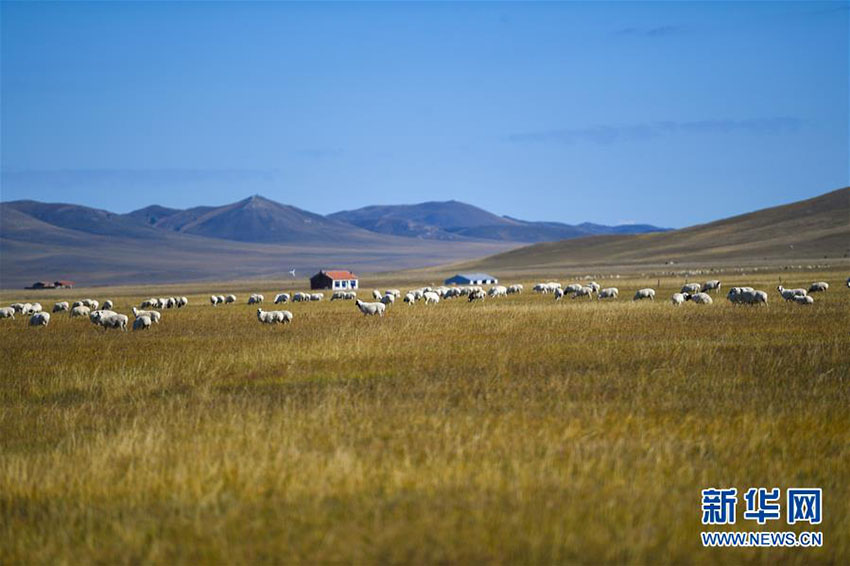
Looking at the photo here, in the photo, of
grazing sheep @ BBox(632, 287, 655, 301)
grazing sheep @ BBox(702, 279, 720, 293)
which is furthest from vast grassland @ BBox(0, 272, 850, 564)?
grazing sheep @ BBox(702, 279, 720, 293)

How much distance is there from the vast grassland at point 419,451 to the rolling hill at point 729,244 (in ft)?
308

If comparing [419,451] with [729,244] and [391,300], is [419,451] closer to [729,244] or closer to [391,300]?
[391,300]

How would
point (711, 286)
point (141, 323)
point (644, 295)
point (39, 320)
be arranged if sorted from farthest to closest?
point (711, 286), point (644, 295), point (39, 320), point (141, 323)

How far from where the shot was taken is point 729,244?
12975cm

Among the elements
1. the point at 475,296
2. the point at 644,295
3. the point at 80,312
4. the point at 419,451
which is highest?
the point at 644,295

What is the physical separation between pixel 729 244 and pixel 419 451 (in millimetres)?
129050

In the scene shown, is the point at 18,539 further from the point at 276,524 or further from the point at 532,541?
the point at 532,541

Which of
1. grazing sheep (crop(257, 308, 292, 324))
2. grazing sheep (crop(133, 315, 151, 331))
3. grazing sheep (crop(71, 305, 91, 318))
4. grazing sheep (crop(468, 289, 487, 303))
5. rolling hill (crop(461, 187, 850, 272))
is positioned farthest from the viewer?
rolling hill (crop(461, 187, 850, 272))

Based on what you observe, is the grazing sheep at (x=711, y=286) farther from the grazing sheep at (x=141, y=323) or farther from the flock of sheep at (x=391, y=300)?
the grazing sheep at (x=141, y=323)

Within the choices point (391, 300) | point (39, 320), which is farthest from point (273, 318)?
point (391, 300)

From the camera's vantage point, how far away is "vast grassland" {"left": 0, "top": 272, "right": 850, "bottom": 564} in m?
6.76

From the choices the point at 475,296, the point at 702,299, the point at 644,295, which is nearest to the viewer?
the point at 702,299

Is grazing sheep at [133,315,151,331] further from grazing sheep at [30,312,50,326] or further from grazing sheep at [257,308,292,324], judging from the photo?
grazing sheep at [30,312,50,326]

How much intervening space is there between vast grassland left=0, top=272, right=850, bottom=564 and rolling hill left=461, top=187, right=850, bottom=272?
93.9 meters
